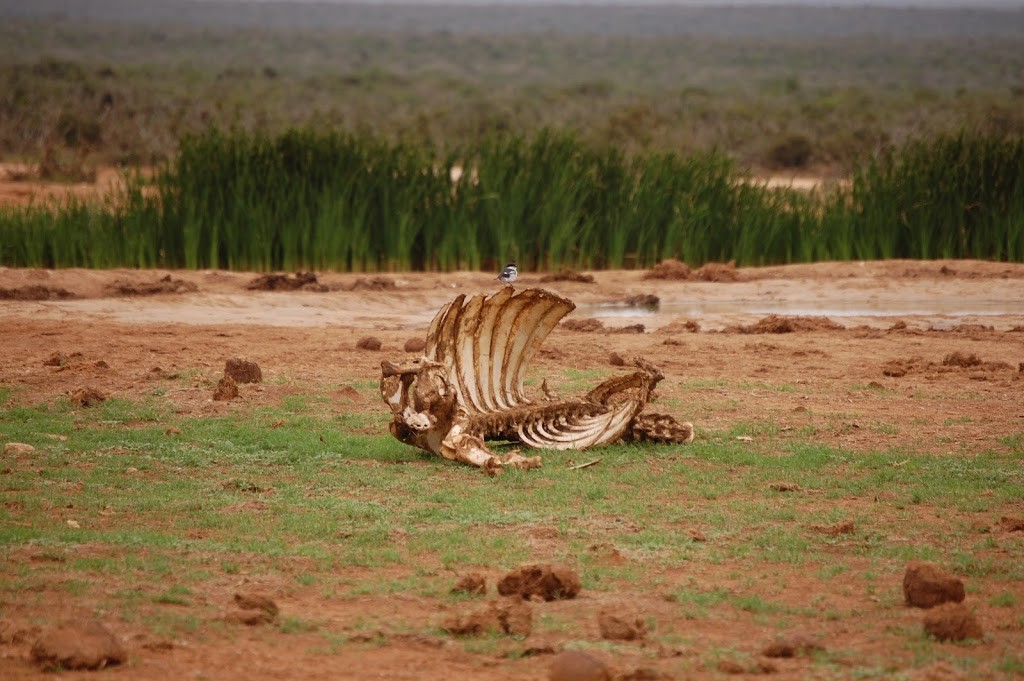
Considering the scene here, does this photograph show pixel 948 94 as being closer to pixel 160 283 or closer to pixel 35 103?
pixel 35 103

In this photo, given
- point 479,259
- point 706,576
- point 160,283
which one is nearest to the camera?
point 706,576

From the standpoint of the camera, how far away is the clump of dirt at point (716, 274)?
1534 cm

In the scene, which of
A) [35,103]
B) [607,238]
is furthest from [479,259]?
[35,103]

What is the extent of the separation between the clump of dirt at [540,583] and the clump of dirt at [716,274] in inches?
409

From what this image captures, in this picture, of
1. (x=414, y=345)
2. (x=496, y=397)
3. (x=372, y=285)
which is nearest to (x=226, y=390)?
(x=414, y=345)

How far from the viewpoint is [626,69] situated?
7856 cm

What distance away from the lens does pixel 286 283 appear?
1405 centimetres

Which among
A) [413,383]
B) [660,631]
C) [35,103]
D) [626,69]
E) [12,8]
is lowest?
[660,631]

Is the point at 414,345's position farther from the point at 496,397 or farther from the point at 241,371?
the point at 496,397

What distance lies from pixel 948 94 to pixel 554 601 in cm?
5495

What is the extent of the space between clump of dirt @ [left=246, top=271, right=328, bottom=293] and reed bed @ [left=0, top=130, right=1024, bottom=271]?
1.34 metres

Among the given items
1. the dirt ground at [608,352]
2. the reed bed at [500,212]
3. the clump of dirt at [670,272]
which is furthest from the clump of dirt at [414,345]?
the clump of dirt at [670,272]

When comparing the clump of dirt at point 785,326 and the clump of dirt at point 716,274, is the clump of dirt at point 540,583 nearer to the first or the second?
the clump of dirt at point 785,326

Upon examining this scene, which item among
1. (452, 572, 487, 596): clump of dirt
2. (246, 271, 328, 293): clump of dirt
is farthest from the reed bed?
(452, 572, 487, 596): clump of dirt
